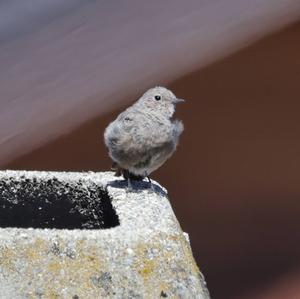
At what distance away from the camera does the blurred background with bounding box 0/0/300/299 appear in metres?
4.15

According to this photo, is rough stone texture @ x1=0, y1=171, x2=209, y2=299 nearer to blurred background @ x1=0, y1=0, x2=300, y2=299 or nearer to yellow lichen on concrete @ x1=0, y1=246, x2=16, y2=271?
yellow lichen on concrete @ x1=0, y1=246, x2=16, y2=271

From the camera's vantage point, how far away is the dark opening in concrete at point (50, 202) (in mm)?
3096

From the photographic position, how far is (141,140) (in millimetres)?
3578

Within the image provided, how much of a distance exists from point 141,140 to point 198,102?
90 centimetres

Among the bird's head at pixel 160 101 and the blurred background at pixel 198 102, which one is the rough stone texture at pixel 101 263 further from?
the blurred background at pixel 198 102

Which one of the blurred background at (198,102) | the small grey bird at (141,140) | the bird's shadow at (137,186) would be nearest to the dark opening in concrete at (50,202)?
the bird's shadow at (137,186)

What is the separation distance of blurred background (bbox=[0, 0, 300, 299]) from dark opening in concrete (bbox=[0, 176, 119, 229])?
95 centimetres

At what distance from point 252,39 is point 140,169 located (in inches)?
42.7

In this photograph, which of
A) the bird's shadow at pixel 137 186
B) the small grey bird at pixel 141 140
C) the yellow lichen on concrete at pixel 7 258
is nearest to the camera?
the yellow lichen on concrete at pixel 7 258

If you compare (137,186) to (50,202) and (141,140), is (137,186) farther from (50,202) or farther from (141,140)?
(141,140)

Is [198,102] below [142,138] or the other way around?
below

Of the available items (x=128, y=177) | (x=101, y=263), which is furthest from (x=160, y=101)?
(x=101, y=263)

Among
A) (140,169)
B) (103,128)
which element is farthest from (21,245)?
(103,128)

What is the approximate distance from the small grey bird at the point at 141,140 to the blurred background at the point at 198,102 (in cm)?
53
